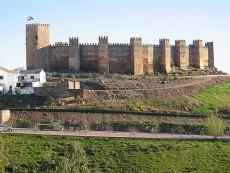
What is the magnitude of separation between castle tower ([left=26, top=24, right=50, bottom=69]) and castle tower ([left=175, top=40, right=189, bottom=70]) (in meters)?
15.2

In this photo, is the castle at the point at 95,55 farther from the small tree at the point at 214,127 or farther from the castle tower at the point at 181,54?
the small tree at the point at 214,127

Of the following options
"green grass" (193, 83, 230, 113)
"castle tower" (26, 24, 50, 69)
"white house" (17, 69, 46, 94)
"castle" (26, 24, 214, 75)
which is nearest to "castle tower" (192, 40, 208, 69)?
"castle" (26, 24, 214, 75)

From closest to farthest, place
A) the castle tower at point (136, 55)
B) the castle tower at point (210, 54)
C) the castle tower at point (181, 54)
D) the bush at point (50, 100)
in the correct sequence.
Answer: the bush at point (50, 100) < the castle tower at point (136, 55) < the castle tower at point (181, 54) < the castle tower at point (210, 54)

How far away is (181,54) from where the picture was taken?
78.6 m

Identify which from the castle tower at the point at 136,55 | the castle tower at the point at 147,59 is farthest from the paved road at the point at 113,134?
the castle tower at the point at 147,59

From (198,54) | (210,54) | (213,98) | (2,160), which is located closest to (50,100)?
(213,98)

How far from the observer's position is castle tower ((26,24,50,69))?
2960 inches

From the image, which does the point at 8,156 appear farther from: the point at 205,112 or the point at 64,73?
the point at 64,73

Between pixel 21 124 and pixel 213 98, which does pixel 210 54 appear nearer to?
pixel 213 98

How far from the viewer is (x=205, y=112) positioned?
203 feet

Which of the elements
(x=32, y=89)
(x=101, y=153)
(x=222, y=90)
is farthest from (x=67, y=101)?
(x=222, y=90)

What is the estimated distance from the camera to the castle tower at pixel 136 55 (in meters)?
73.6

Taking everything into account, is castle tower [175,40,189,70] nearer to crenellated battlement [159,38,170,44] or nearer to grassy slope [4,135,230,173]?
crenellated battlement [159,38,170,44]

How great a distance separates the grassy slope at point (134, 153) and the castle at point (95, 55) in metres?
26.5
